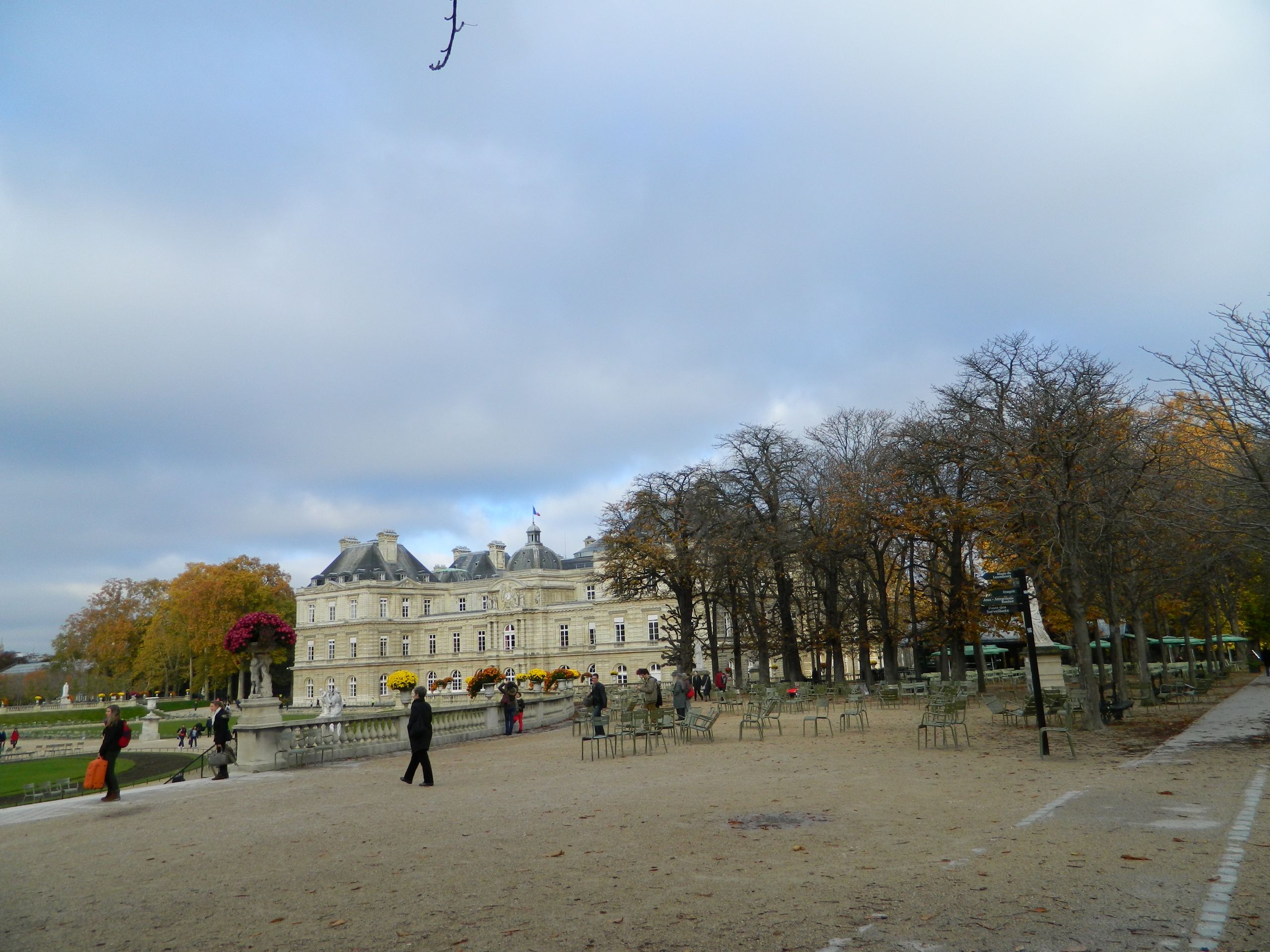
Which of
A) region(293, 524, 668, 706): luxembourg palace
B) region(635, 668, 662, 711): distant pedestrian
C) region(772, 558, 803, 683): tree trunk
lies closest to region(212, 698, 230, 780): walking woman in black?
region(635, 668, 662, 711): distant pedestrian

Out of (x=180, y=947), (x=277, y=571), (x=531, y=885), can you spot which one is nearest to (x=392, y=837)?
(x=531, y=885)

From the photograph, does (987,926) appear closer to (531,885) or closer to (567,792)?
(531,885)

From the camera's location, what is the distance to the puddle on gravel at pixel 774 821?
873 cm

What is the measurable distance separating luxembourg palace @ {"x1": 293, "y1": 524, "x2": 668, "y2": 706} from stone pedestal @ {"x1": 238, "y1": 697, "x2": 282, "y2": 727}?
56.4 metres

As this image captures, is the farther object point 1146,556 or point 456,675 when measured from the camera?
point 456,675

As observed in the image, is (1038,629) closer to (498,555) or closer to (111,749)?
(111,749)

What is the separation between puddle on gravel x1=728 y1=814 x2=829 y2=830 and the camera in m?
8.73

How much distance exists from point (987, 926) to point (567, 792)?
24.1 feet

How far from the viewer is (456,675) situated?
82.5 m

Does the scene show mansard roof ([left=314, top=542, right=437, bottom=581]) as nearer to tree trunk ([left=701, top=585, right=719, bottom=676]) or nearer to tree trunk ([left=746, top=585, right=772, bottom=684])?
tree trunk ([left=701, top=585, right=719, bottom=676])

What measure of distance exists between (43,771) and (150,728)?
52.9ft

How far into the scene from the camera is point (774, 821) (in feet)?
29.8

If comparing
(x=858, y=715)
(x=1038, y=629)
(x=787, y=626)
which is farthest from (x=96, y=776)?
(x=1038, y=629)

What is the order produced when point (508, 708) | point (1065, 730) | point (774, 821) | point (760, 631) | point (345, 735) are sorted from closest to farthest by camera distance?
point (774, 821), point (1065, 730), point (345, 735), point (508, 708), point (760, 631)
